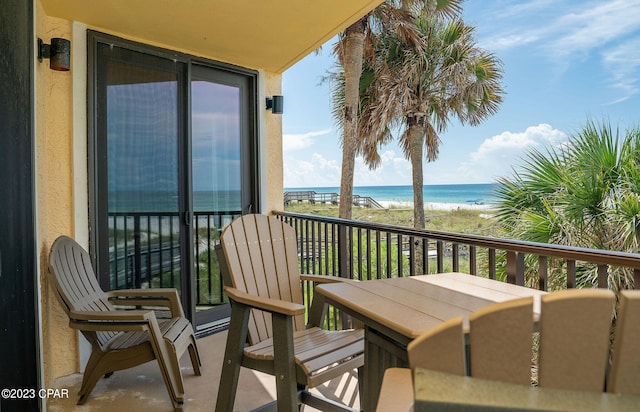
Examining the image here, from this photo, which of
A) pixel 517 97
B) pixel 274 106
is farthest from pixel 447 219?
pixel 274 106

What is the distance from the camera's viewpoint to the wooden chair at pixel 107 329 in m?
2.16

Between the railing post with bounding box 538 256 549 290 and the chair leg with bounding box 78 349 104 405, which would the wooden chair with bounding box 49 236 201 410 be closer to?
the chair leg with bounding box 78 349 104 405

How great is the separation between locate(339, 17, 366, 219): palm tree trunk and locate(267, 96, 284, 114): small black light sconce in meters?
3.74

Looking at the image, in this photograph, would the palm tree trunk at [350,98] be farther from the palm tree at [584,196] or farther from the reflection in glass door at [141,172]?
the reflection in glass door at [141,172]

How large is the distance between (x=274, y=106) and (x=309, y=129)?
3240 cm

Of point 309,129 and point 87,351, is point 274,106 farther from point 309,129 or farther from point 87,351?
point 309,129

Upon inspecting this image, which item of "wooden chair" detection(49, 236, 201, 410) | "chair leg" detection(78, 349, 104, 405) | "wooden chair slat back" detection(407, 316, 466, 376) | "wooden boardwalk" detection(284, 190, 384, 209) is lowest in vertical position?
"chair leg" detection(78, 349, 104, 405)

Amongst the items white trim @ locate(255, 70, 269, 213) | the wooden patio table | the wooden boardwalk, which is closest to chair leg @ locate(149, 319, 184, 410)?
the wooden patio table

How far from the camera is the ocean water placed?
3241 centimetres

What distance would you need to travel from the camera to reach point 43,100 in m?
2.45

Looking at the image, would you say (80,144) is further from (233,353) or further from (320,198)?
(320,198)

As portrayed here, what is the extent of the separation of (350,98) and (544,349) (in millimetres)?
7277

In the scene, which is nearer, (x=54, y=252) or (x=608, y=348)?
(x=608, y=348)

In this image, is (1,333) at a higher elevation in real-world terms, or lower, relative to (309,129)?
lower
